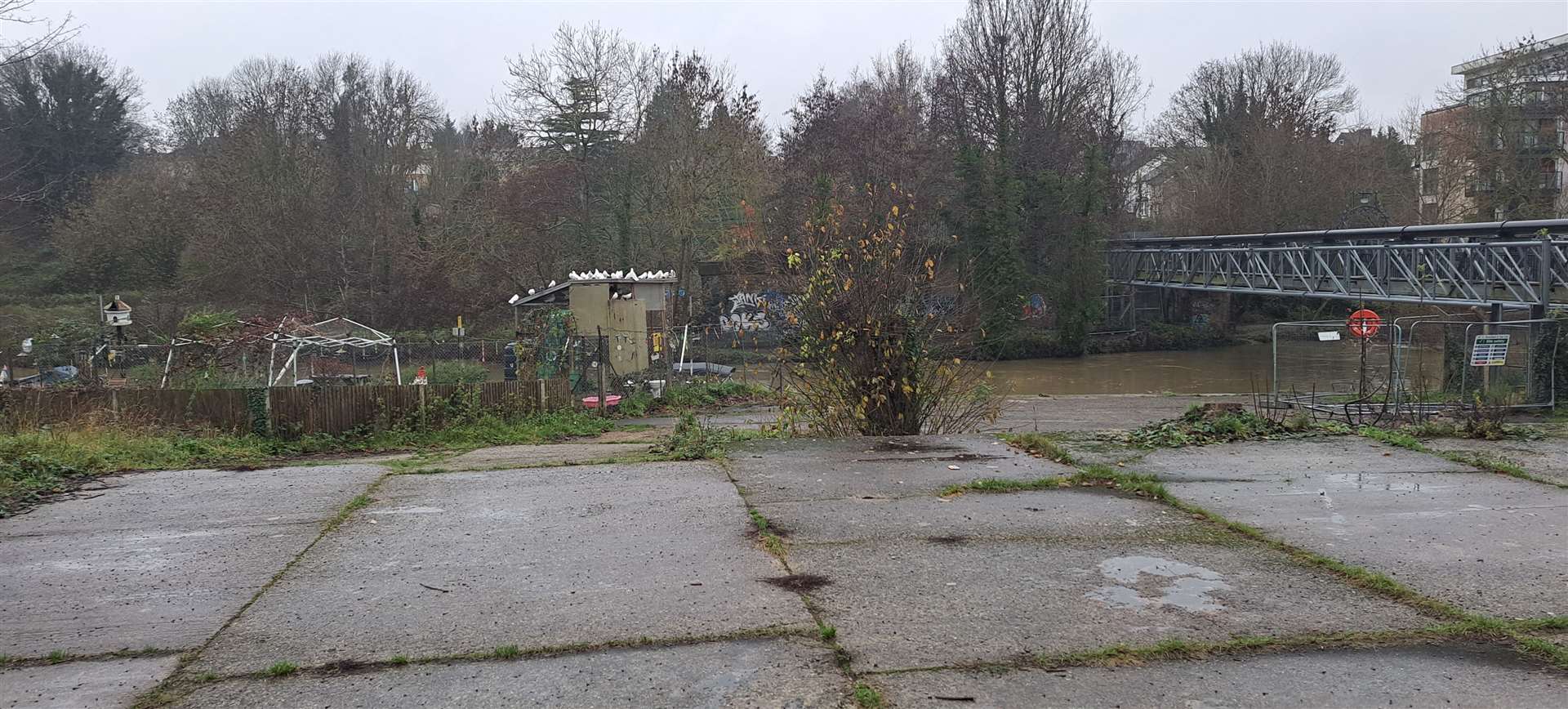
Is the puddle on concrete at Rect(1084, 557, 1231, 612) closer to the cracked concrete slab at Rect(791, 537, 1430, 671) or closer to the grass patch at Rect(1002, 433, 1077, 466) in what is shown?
the cracked concrete slab at Rect(791, 537, 1430, 671)

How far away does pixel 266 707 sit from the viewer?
3.99 meters

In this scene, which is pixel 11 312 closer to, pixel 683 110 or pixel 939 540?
pixel 683 110

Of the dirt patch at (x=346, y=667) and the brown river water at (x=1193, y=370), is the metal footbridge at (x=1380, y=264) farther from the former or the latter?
the dirt patch at (x=346, y=667)

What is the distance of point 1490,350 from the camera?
58.4 feet

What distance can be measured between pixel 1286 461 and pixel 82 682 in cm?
871

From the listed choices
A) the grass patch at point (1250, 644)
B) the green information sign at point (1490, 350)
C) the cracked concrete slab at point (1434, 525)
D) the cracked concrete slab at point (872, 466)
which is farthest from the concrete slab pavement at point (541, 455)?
the green information sign at point (1490, 350)

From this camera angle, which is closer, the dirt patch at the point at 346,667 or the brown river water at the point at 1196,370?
the dirt patch at the point at 346,667

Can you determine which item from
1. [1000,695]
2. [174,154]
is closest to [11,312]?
[174,154]

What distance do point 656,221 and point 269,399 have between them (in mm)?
29672

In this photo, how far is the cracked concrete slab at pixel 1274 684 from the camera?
3.91 meters

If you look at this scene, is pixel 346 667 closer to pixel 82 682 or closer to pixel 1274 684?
pixel 82 682

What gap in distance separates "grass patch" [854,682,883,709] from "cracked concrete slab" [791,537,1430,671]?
202 millimetres

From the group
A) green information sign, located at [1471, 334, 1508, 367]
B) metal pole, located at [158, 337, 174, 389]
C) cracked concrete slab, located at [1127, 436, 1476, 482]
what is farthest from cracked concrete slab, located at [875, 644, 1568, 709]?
metal pole, located at [158, 337, 174, 389]

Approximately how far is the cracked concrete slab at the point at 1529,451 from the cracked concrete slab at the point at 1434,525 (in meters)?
0.82
